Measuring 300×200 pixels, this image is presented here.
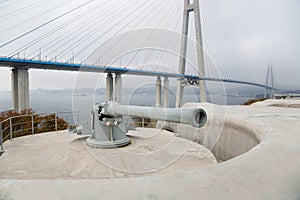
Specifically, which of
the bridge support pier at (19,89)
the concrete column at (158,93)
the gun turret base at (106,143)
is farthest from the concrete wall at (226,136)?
the bridge support pier at (19,89)

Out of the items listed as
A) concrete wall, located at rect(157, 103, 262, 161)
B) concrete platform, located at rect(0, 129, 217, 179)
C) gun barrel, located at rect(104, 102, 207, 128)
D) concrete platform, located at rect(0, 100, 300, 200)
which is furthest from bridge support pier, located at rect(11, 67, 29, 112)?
concrete platform, located at rect(0, 100, 300, 200)

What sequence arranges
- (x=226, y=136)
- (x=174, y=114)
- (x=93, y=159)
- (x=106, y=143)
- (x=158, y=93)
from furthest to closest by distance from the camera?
(x=226, y=136), (x=106, y=143), (x=93, y=159), (x=158, y=93), (x=174, y=114)

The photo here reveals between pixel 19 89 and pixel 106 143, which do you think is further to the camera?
pixel 19 89

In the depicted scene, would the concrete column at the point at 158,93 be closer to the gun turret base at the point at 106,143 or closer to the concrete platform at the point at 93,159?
the concrete platform at the point at 93,159

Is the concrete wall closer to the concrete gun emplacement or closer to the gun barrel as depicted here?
the gun barrel

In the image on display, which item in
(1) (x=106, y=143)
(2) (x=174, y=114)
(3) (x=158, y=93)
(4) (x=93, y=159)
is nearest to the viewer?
(2) (x=174, y=114)

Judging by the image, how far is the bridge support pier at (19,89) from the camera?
1895 cm

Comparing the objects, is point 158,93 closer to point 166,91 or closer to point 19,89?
point 166,91

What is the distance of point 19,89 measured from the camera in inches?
742

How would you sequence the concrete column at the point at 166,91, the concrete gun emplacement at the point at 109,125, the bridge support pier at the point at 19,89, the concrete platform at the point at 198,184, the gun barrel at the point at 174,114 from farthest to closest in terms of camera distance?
the bridge support pier at the point at 19,89 < the concrete gun emplacement at the point at 109,125 < the concrete column at the point at 166,91 < the gun barrel at the point at 174,114 < the concrete platform at the point at 198,184

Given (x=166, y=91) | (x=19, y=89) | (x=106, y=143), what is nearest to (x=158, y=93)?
(x=166, y=91)

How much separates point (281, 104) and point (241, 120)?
6665 mm

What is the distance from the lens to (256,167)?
1.95 m

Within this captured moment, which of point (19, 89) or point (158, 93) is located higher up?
point (19, 89)
